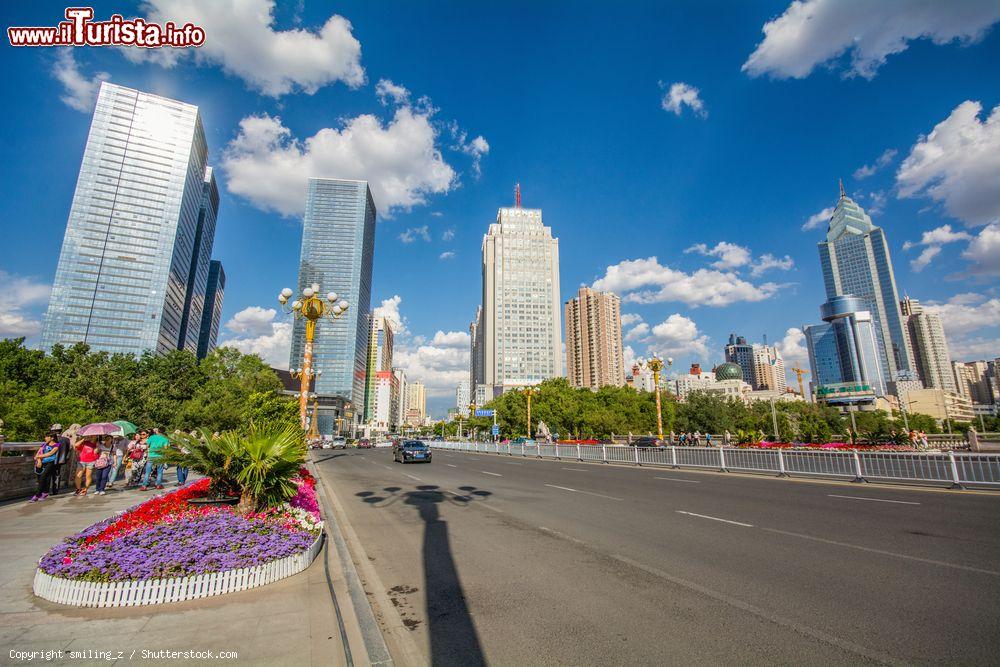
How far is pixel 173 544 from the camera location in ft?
17.4

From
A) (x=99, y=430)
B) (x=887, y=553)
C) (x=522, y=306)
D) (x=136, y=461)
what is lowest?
(x=887, y=553)

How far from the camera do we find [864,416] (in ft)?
289

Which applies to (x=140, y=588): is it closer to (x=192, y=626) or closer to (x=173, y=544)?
(x=173, y=544)

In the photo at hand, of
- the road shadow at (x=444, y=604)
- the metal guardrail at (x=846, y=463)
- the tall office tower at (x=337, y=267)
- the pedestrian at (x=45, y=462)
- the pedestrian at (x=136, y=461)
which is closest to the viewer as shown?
the road shadow at (x=444, y=604)

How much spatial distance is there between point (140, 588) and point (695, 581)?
6.20m

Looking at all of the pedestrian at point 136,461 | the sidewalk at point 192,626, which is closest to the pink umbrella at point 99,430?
the pedestrian at point 136,461

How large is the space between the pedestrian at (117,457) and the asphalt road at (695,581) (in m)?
10.6

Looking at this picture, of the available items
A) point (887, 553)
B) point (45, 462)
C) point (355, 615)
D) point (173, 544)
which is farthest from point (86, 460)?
point (887, 553)

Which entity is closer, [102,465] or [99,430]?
[102,465]

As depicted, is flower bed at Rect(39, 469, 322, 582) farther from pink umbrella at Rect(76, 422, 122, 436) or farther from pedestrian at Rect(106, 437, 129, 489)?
pedestrian at Rect(106, 437, 129, 489)

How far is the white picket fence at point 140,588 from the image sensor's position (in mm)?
4598

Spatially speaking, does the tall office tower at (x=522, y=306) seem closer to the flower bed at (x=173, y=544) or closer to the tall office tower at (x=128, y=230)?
the tall office tower at (x=128, y=230)

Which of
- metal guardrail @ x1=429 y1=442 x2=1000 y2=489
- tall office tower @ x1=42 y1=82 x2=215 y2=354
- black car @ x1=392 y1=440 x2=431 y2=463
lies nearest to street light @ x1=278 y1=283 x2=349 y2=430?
black car @ x1=392 y1=440 x2=431 y2=463

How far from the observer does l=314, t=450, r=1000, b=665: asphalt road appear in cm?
388
